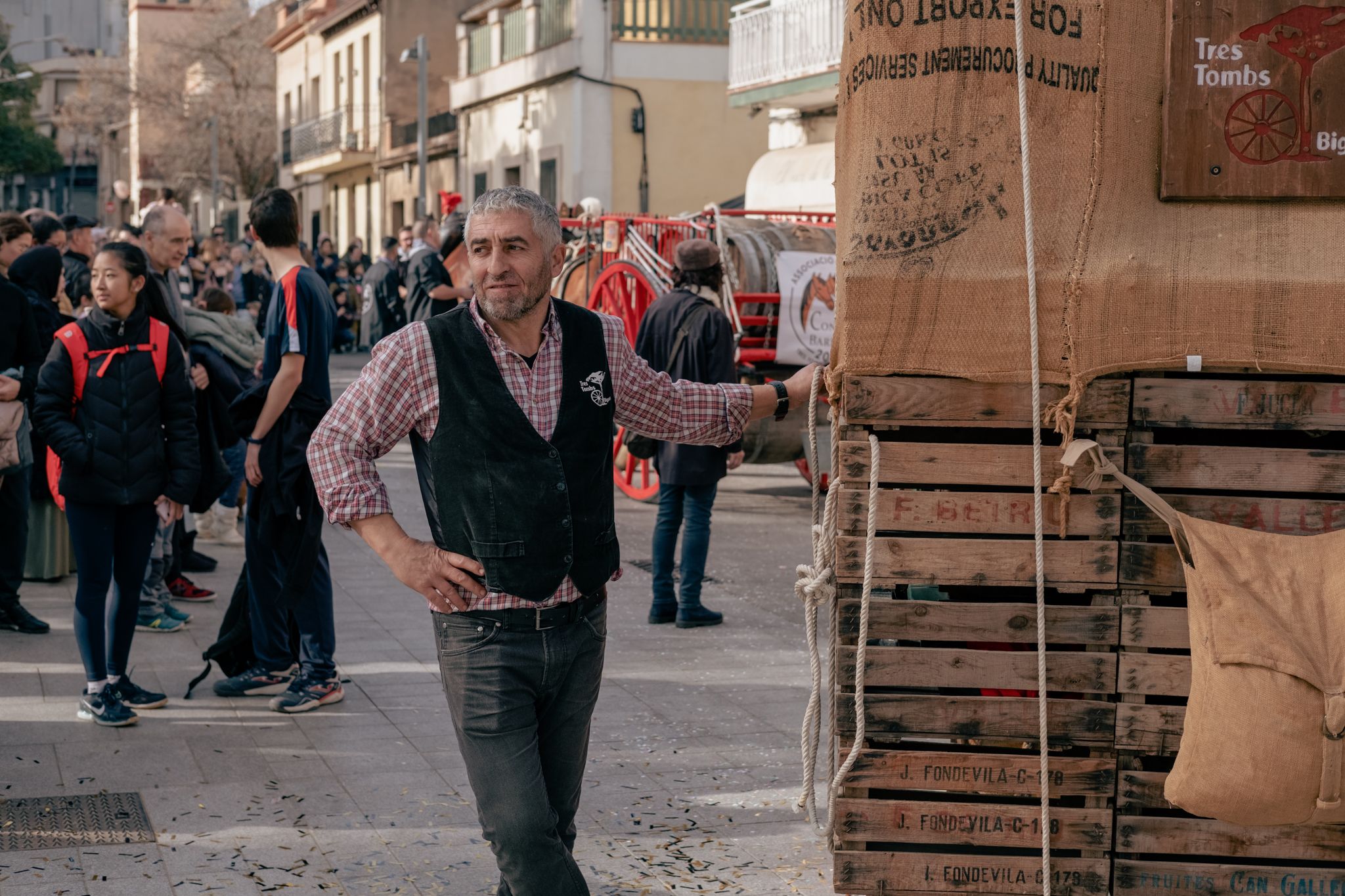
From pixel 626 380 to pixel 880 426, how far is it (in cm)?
63

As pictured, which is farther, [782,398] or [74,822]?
[74,822]

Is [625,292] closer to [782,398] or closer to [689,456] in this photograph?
[689,456]

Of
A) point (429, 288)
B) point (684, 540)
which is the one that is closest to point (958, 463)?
point (684, 540)

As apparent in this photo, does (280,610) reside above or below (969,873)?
above

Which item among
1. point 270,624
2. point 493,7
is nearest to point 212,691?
point 270,624

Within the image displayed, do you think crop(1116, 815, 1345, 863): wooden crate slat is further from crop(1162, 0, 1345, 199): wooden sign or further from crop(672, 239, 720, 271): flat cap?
crop(672, 239, 720, 271): flat cap

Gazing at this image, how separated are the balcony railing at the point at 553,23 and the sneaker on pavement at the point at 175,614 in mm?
21104

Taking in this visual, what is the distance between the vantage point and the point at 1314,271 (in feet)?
11.4

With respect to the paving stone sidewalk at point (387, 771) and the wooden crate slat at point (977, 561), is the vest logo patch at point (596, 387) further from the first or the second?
the paving stone sidewalk at point (387, 771)

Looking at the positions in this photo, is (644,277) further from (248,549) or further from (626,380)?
(626,380)

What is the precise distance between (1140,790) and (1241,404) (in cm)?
85

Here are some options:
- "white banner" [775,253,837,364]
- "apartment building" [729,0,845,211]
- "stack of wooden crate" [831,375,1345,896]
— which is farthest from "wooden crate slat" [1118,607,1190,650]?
"apartment building" [729,0,845,211]

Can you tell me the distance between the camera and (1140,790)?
3.55 m

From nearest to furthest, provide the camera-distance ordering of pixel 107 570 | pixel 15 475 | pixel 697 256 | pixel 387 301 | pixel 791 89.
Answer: pixel 107 570 → pixel 15 475 → pixel 697 256 → pixel 387 301 → pixel 791 89
